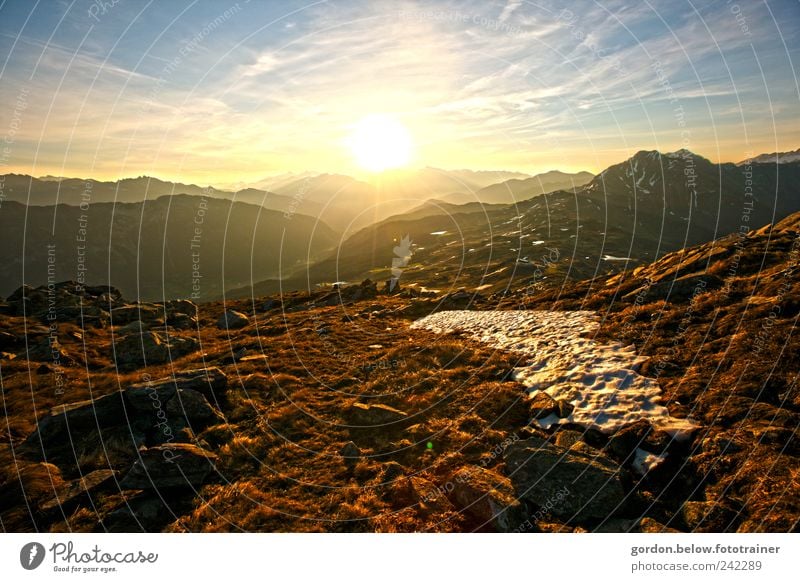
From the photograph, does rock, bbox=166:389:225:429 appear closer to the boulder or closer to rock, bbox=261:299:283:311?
the boulder

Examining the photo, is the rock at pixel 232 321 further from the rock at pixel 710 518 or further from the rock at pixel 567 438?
the rock at pixel 710 518

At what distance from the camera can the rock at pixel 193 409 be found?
16.4 meters

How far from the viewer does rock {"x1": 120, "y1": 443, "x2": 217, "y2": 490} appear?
483 inches

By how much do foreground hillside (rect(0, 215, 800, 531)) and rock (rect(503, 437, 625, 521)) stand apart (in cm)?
5

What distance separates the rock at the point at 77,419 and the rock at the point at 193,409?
2.09 metres

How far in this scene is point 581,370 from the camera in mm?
17875

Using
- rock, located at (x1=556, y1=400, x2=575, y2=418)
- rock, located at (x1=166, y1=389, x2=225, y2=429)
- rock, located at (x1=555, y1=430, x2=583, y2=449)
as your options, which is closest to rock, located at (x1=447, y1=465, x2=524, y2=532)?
rock, located at (x1=555, y1=430, x2=583, y2=449)

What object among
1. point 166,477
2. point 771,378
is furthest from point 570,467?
point 166,477

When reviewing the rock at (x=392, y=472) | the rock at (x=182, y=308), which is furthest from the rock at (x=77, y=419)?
the rock at (x=182, y=308)

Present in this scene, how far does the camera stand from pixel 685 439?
12070mm

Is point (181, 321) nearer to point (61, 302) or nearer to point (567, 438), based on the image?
point (61, 302)

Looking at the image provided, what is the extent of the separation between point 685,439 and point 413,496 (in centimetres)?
922

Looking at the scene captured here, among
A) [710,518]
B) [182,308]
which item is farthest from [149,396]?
[182,308]
